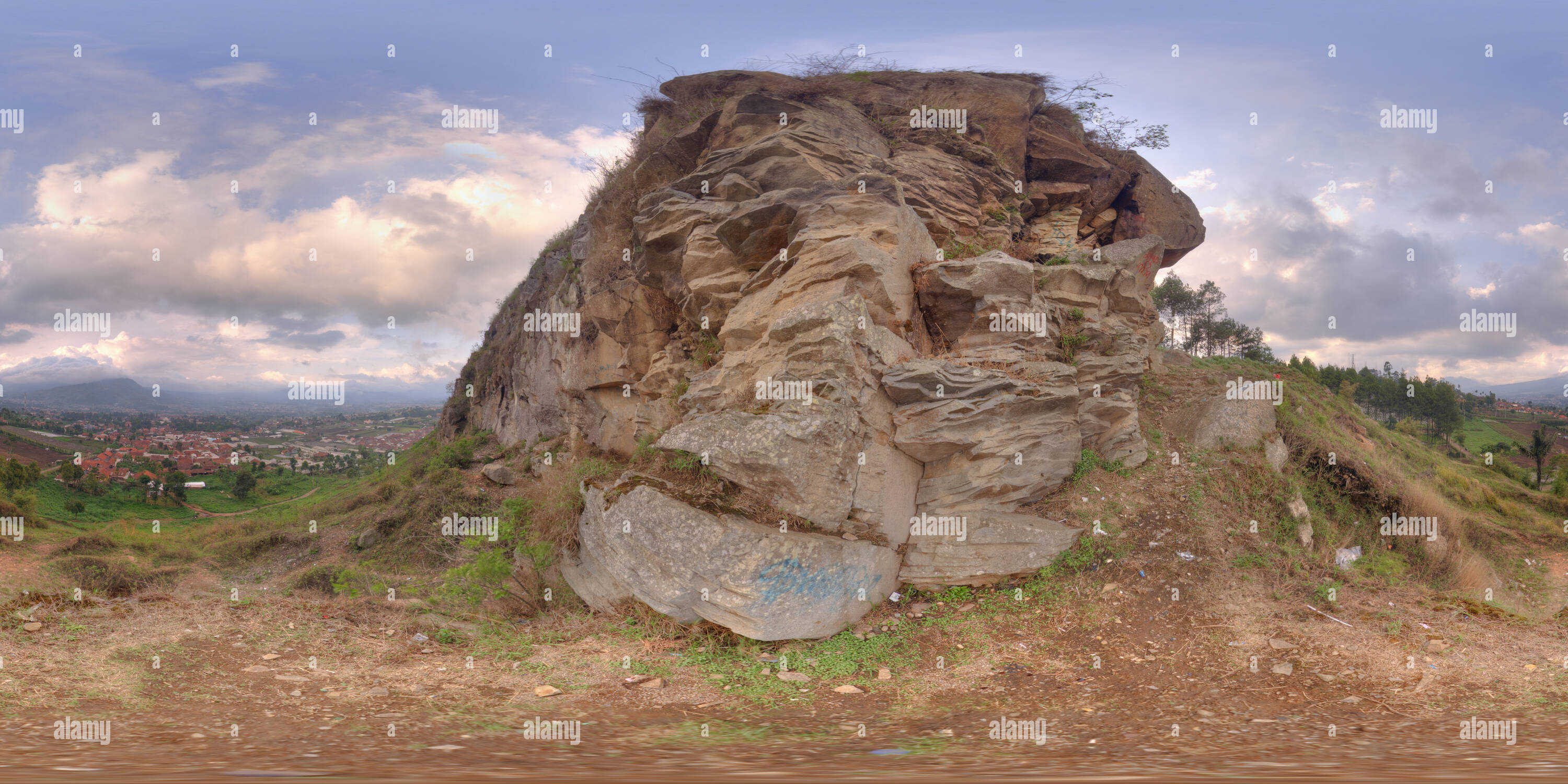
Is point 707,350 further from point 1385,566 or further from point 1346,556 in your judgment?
point 1385,566

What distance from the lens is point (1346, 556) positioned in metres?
11.6

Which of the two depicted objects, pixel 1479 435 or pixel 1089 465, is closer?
pixel 1089 465

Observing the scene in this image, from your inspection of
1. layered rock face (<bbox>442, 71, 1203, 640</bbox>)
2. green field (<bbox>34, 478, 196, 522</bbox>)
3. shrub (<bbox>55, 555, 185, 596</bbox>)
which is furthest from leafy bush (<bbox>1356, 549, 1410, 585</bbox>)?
green field (<bbox>34, 478, 196, 522</bbox>)

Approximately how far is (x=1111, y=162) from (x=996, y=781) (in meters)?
22.4

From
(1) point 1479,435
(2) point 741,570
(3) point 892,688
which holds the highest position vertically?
(1) point 1479,435

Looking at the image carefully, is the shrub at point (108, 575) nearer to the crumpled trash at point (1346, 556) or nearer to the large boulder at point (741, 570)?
the large boulder at point (741, 570)

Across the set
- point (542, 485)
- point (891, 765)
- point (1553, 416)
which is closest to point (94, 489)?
point (542, 485)

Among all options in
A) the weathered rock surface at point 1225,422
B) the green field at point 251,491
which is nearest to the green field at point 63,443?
the green field at point 251,491

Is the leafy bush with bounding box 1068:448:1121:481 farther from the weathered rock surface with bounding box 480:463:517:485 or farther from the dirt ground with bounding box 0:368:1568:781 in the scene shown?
the weathered rock surface with bounding box 480:463:517:485

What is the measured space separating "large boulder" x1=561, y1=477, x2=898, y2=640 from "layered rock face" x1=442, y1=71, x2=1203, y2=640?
0.03 meters

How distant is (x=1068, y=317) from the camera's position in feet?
44.1

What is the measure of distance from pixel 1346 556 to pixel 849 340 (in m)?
10.6

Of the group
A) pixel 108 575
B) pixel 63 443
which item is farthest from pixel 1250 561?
pixel 63 443

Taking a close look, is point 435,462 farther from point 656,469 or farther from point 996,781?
point 996,781
